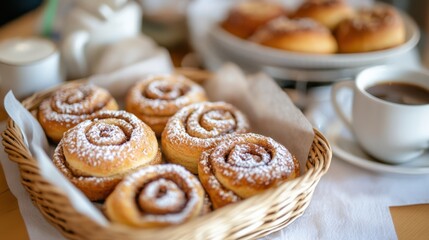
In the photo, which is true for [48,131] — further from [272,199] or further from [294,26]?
[294,26]

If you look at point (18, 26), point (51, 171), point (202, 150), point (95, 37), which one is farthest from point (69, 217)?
point (18, 26)

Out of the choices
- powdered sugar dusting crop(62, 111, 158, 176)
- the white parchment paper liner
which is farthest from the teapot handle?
powdered sugar dusting crop(62, 111, 158, 176)

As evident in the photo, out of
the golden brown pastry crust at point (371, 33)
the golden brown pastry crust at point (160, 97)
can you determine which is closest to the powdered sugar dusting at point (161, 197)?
the golden brown pastry crust at point (160, 97)

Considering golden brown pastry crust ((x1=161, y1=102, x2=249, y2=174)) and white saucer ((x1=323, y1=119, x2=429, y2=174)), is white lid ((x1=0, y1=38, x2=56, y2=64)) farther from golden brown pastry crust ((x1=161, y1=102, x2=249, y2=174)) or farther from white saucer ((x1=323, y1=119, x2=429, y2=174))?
white saucer ((x1=323, y1=119, x2=429, y2=174))

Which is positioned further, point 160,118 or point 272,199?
point 160,118

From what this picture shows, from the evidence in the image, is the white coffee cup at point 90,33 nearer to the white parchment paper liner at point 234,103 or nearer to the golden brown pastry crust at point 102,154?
the white parchment paper liner at point 234,103

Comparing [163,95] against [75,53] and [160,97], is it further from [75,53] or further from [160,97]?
[75,53]
